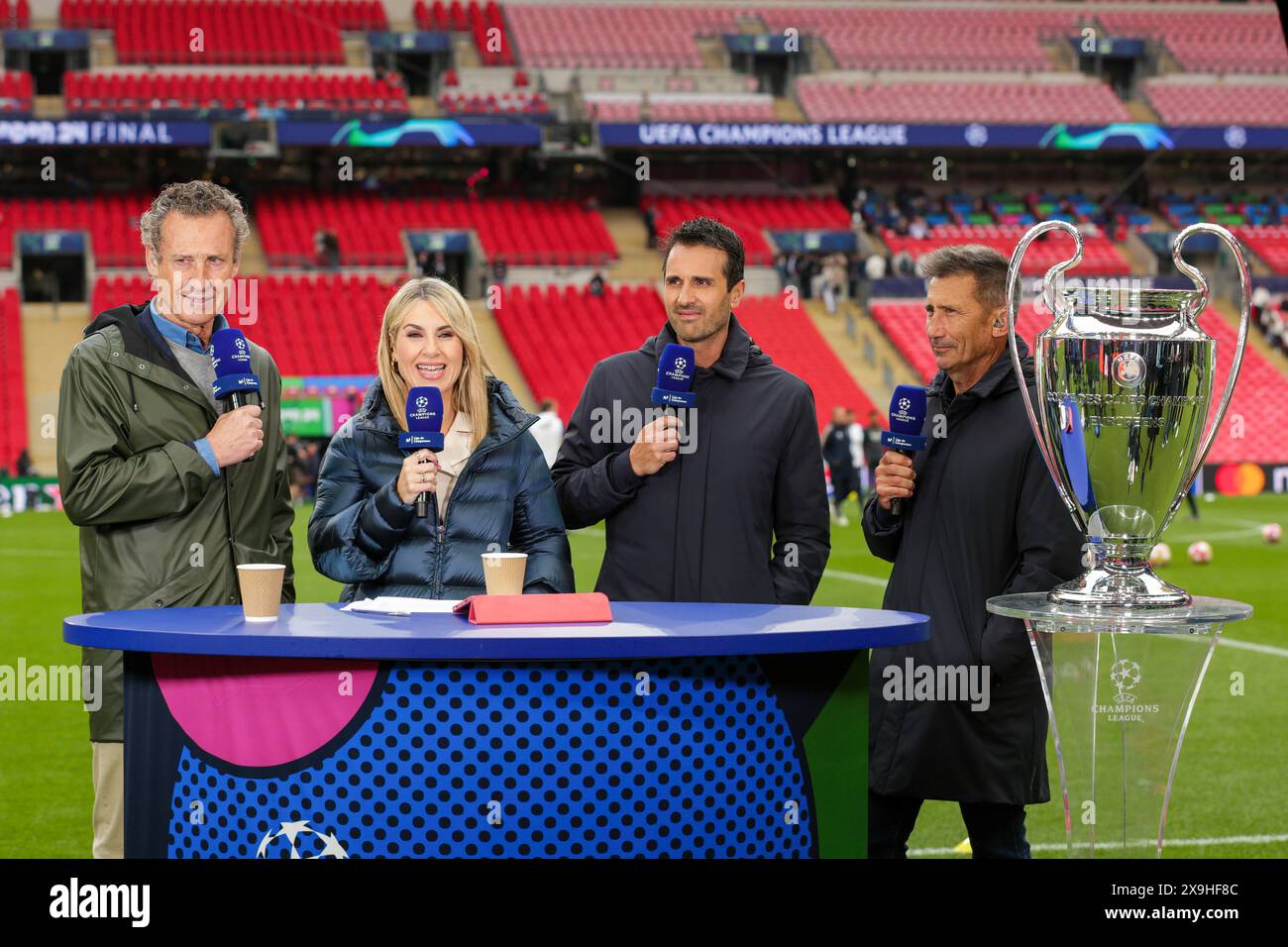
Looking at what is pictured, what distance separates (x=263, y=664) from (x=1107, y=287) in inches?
70.7

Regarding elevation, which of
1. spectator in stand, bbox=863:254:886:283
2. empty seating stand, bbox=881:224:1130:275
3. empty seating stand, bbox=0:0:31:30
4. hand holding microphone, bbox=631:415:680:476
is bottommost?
hand holding microphone, bbox=631:415:680:476

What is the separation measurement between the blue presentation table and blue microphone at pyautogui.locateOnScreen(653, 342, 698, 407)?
3.18 feet

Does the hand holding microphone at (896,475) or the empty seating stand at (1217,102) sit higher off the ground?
the empty seating stand at (1217,102)

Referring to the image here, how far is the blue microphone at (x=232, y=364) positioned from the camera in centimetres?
403

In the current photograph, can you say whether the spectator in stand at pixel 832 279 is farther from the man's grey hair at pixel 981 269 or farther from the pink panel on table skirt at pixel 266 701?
the pink panel on table skirt at pixel 266 701

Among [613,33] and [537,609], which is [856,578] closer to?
[537,609]

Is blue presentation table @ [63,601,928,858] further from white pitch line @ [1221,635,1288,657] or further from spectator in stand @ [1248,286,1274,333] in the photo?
spectator in stand @ [1248,286,1274,333]

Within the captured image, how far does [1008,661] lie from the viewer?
410 cm

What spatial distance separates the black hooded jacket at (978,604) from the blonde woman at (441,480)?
2.98 feet

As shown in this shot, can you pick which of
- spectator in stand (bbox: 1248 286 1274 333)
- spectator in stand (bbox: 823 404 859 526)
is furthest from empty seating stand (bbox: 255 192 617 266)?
spectator in stand (bbox: 823 404 859 526)

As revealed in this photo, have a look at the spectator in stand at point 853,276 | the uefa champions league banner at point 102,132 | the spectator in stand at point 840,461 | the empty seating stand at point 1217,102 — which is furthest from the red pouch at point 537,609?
the empty seating stand at point 1217,102

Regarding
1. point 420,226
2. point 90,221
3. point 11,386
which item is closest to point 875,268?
point 420,226

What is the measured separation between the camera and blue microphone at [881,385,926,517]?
401 centimetres
